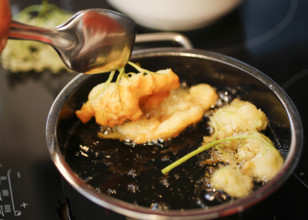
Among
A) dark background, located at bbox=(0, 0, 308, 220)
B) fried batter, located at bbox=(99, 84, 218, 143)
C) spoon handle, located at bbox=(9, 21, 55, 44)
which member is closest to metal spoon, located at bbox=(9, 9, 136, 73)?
spoon handle, located at bbox=(9, 21, 55, 44)

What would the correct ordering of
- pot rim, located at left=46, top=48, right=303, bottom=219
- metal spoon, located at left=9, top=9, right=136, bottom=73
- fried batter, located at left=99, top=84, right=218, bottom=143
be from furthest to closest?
fried batter, located at left=99, top=84, right=218, bottom=143 < metal spoon, located at left=9, top=9, right=136, bottom=73 < pot rim, located at left=46, top=48, right=303, bottom=219

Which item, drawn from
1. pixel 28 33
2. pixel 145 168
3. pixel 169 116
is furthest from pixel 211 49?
pixel 28 33

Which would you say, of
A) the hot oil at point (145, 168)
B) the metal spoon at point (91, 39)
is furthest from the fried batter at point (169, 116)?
the metal spoon at point (91, 39)

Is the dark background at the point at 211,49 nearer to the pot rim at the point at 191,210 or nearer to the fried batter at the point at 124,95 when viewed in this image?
the pot rim at the point at 191,210

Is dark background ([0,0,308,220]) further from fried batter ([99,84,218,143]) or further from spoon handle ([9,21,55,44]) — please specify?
spoon handle ([9,21,55,44])

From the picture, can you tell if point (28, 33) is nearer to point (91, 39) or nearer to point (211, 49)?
point (91, 39)
